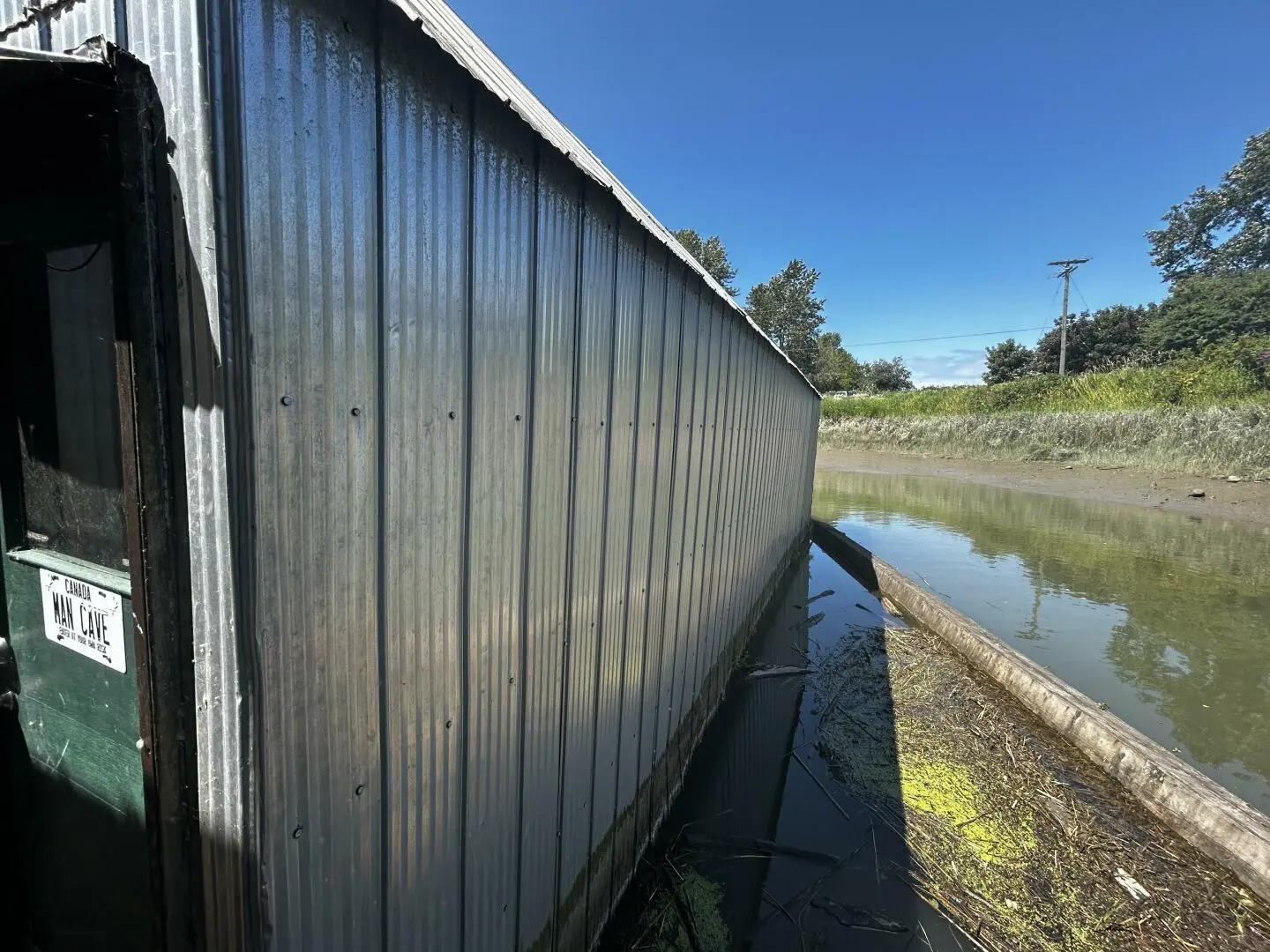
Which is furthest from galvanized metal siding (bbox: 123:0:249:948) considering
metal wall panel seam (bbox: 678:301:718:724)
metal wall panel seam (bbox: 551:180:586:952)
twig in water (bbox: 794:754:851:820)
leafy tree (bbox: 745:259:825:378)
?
leafy tree (bbox: 745:259:825:378)

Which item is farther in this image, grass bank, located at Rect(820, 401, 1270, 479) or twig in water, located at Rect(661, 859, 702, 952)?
grass bank, located at Rect(820, 401, 1270, 479)

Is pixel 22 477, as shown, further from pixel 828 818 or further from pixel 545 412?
pixel 828 818

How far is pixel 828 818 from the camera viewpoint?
11.1 ft

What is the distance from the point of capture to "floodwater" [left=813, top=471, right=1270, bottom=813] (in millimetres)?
4723

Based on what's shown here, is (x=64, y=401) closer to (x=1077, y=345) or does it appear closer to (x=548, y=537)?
(x=548, y=537)

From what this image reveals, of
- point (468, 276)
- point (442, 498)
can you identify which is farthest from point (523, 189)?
point (442, 498)

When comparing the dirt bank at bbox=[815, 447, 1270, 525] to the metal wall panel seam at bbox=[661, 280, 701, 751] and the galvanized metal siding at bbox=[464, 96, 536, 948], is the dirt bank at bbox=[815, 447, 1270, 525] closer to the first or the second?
the metal wall panel seam at bbox=[661, 280, 701, 751]

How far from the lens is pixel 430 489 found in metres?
1.30

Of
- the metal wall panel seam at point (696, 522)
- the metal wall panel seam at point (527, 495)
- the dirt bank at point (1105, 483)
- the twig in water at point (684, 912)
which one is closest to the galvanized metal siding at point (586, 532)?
the metal wall panel seam at point (527, 495)

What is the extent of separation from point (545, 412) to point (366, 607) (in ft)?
2.66

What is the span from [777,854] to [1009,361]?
48214 millimetres

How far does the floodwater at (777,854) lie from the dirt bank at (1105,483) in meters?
15.4

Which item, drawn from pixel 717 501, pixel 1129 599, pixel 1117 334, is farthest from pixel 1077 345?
pixel 717 501

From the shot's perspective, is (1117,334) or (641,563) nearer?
(641,563)
